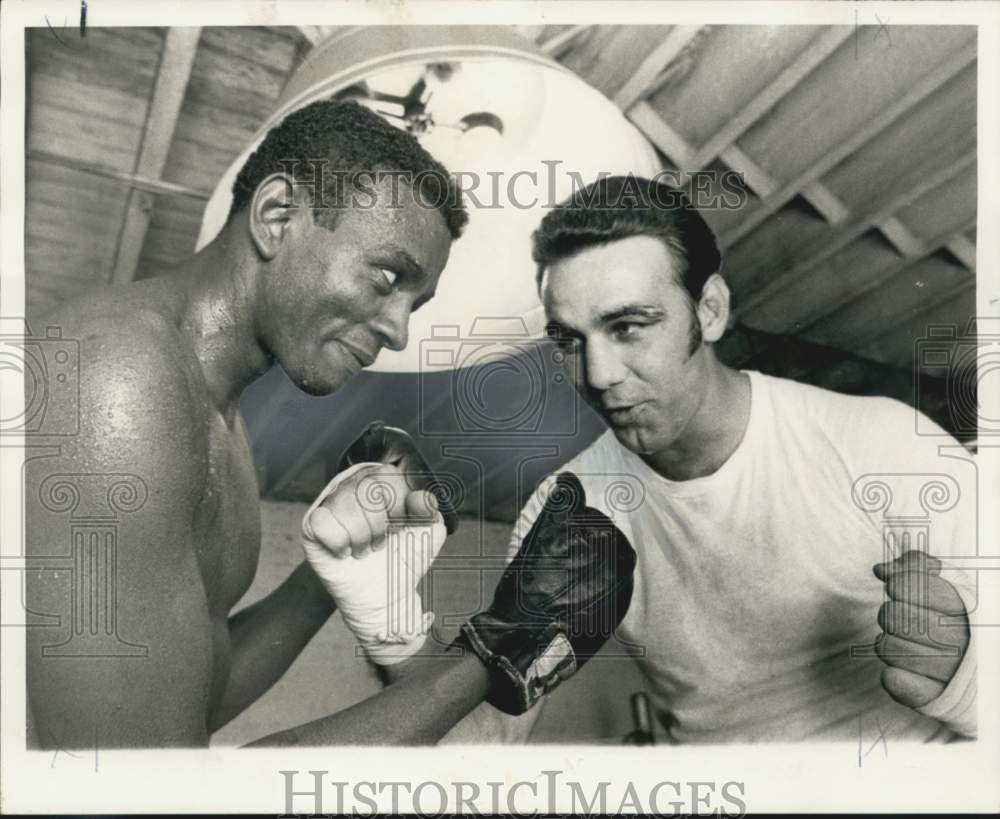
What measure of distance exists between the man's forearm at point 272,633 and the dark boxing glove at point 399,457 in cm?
28

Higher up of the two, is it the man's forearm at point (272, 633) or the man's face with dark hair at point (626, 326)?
the man's face with dark hair at point (626, 326)

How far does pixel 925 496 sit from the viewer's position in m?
2.30

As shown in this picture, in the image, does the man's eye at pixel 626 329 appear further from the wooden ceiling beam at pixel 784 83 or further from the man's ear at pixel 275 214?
the man's ear at pixel 275 214

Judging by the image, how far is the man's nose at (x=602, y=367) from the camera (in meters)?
2.21

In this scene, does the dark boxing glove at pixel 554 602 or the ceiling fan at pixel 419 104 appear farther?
the dark boxing glove at pixel 554 602

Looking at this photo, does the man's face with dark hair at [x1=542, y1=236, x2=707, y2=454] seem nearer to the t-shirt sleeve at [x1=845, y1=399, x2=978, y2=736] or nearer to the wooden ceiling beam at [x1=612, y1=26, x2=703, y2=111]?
the wooden ceiling beam at [x1=612, y1=26, x2=703, y2=111]

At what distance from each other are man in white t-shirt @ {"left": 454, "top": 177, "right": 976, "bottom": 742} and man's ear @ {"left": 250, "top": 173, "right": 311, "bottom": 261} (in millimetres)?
817

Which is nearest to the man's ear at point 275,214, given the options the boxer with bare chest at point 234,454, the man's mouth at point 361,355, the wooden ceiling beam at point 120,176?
the boxer with bare chest at point 234,454

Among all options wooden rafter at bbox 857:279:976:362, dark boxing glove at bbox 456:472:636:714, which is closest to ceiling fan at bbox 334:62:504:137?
dark boxing glove at bbox 456:472:636:714

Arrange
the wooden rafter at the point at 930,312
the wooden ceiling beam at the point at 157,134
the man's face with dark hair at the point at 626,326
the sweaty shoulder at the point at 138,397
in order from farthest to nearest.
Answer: the wooden rafter at the point at 930,312 < the man's face with dark hair at the point at 626,326 < the wooden ceiling beam at the point at 157,134 < the sweaty shoulder at the point at 138,397

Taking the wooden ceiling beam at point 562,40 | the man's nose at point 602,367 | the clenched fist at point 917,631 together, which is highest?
the wooden ceiling beam at point 562,40

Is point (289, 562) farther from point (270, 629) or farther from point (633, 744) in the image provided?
point (633, 744)

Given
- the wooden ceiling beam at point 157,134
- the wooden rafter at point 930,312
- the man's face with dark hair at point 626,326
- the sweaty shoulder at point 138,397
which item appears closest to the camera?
the sweaty shoulder at point 138,397

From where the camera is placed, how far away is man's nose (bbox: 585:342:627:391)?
7.26 feet
